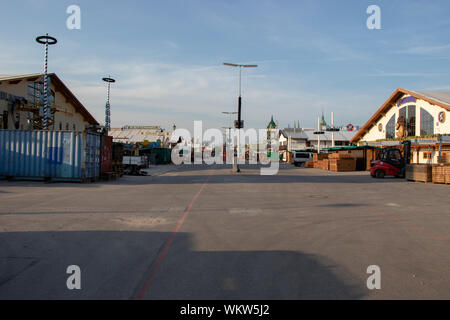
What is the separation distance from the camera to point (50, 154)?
68.0ft

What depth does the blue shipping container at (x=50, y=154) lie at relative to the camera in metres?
20.7

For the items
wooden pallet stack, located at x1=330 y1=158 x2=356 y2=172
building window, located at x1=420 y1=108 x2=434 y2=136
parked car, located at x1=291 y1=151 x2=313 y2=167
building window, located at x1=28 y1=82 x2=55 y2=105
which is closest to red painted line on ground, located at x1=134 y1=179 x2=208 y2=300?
building window, located at x1=28 y1=82 x2=55 y2=105

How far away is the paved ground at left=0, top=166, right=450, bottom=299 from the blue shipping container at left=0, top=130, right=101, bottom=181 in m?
8.80

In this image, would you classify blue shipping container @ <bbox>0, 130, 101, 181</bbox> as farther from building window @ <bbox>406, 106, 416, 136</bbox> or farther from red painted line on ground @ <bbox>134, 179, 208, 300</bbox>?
building window @ <bbox>406, 106, 416, 136</bbox>

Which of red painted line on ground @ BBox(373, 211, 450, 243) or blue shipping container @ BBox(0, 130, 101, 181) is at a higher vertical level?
blue shipping container @ BBox(0, 130, 101, 181)

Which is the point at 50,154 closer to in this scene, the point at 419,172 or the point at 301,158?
the point at 419,172

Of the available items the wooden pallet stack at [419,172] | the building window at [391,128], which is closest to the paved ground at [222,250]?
the wooden pallet stack at [419,172]

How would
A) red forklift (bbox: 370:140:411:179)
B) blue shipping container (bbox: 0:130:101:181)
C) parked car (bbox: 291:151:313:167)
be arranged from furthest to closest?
parked car (bbox: 291:151:313:167) → red forklift (bbox: 370:140:411:179) → blue shipping container (bbox: 0:130:101:181)

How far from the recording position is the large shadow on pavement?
449 cm

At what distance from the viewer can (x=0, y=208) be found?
1098 centimetres

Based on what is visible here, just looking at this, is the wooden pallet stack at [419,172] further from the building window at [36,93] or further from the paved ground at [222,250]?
the building window at [36,93]

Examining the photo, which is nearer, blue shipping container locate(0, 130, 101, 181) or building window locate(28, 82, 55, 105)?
blue shipping container locate(0, 130, 101, 181)

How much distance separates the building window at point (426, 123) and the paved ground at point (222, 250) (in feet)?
98.5
